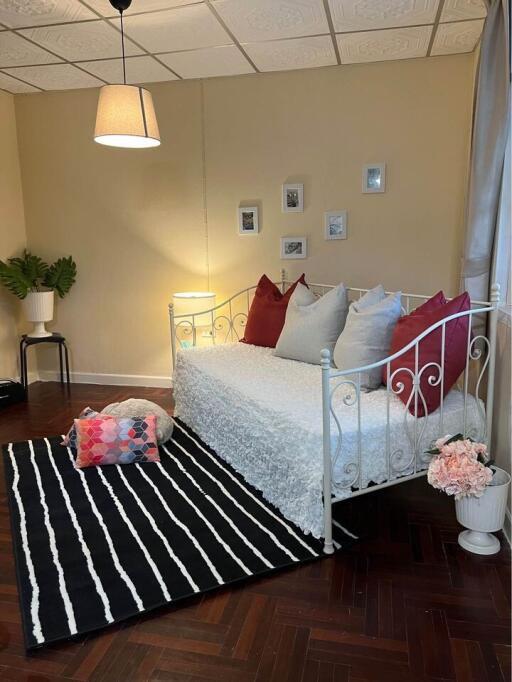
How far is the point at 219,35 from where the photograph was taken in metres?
3.18

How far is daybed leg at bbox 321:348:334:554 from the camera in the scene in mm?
1967

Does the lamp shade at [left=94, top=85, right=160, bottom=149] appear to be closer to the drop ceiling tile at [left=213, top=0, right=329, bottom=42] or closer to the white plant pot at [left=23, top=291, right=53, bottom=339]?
the drop ceiling tile at [left=213, top=0, right=329, bottom=42]

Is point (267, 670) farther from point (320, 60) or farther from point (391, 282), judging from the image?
point (320, 60)

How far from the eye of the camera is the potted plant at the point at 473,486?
197 cm

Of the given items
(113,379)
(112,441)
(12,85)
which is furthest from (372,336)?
(12,85)

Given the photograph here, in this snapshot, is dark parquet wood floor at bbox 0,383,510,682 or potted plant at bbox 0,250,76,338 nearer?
dark parquet wood floor at bbox 0,383,510,682

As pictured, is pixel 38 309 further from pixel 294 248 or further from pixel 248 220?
pixel 294 248

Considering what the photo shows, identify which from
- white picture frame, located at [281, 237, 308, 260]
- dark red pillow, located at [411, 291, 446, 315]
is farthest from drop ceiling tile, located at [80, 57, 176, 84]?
dark red pillow, located at [411, 291, 446, 315]

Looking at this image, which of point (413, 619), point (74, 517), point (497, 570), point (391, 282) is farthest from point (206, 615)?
point (391, 282)

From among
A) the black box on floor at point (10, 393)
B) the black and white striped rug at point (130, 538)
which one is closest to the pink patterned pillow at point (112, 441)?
the black and white striped rug at point (130, 538)

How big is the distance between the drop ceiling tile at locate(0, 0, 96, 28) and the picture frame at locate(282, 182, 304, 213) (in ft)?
5.60

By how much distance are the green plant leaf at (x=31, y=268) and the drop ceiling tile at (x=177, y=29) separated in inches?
79.3

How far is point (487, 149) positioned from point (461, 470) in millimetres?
1566

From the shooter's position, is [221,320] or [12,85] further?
[221,320]
